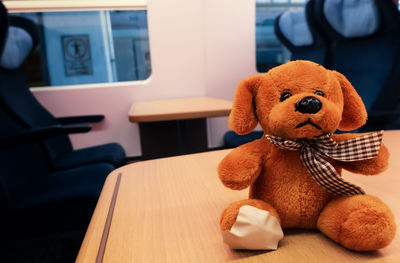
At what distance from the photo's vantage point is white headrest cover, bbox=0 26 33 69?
1493mm

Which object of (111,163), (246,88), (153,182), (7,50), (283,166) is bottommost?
(111,163)

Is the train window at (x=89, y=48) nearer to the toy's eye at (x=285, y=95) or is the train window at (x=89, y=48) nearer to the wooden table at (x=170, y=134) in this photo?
the wooden table at (x=170, y=134)

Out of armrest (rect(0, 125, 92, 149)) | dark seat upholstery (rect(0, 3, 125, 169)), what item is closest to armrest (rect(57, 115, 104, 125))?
dark seat upholstery (rect(0, 3, 125, 169))

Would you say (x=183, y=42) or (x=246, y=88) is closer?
(x=246, y=88)

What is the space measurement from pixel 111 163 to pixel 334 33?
1.55 meters

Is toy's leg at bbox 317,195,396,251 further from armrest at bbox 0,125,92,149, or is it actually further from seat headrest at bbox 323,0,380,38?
seat headrest at bbox 323,0,380,38

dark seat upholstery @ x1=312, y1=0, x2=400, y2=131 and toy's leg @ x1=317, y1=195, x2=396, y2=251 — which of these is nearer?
toy's leg @ x1=317, y1=195, x2=396, y2=251

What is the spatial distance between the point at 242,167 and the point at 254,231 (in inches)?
3.0

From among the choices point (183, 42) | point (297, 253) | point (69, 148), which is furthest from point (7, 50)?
point (297, 253)

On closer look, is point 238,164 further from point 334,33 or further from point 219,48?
point 219,48

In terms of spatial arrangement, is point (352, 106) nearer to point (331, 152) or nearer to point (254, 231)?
point (331, 152)

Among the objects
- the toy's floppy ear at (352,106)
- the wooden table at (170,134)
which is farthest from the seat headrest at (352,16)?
the toy's floppy ear at (352,106)

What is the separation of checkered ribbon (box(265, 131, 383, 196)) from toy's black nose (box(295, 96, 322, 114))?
0.04 metres

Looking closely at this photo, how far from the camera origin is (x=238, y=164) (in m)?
0.35
